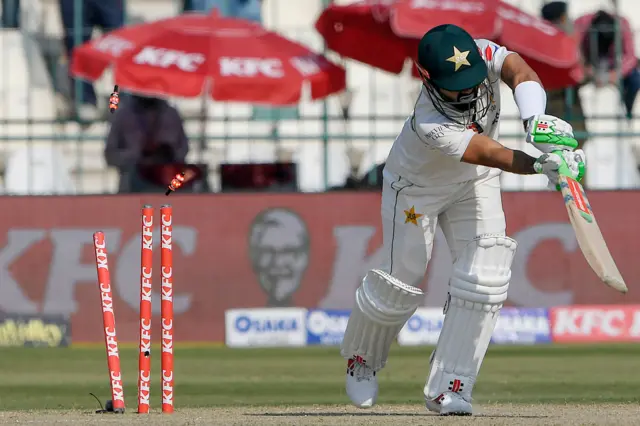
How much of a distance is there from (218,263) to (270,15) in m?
3.75

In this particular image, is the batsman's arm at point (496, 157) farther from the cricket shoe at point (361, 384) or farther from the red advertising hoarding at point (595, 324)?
the red advertising hoarding at point (595, 324)

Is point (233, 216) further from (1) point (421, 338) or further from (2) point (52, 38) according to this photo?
(2) point (52, 38)

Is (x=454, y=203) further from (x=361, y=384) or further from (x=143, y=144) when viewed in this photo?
(x=143, y=144)

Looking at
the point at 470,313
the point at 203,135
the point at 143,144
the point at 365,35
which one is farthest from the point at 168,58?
the point at 470,313

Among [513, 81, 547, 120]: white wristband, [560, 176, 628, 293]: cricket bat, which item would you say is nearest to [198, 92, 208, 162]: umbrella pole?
[513, 81, 547, 120]: white wristband

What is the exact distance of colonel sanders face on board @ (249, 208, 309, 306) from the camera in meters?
13.3

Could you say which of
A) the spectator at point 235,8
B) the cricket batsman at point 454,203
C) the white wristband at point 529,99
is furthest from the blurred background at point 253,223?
the white wristband at point 529,99

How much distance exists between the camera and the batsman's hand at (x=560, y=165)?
616 centimetres

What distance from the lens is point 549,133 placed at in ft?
20.4

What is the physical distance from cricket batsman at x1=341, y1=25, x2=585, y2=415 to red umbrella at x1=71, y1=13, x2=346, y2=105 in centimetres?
613

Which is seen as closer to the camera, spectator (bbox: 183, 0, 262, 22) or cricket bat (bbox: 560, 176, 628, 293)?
cricket bat (bbox: 560, 176, 628, 293)

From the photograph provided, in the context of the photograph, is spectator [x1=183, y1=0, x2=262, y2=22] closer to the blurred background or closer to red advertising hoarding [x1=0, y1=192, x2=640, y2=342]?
the blurred background

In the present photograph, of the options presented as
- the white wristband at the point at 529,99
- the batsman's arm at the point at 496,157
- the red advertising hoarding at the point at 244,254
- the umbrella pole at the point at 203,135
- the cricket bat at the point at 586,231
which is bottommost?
the red advertising hoarding at the point at 244,254

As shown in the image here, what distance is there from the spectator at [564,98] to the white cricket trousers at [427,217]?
724 centimetres
